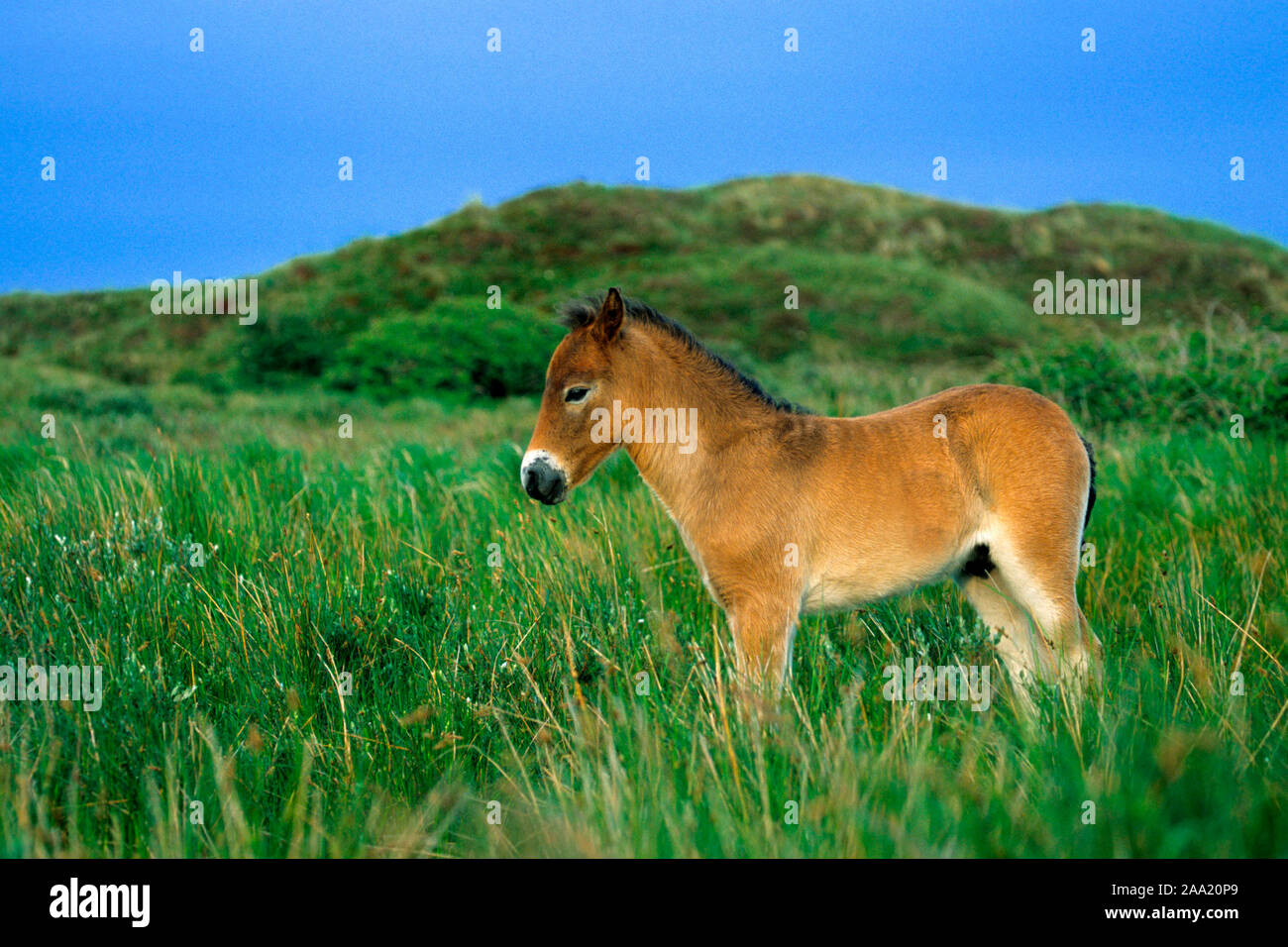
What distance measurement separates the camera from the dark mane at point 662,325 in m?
4.61

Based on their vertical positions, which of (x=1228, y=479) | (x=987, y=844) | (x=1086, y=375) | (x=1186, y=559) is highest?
(x=1086, y=375)

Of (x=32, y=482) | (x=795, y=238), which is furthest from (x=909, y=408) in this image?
(x=795, y=238)

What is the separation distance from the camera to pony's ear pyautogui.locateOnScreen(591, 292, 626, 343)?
4445mm

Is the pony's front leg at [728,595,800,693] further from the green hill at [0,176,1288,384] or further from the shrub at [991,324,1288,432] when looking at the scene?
the green hill at [0,176,1288,384]

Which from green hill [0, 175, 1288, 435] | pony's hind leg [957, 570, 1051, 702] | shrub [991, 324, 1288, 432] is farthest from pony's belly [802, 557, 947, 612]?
green hill [0, 175, 1288, 435]

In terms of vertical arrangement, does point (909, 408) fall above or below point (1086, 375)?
below

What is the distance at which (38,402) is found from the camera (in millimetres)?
22234

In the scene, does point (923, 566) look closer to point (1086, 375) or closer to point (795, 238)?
point (1086, 375)

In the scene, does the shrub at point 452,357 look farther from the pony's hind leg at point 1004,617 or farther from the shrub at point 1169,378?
the pony's hind leg at point 1004,617

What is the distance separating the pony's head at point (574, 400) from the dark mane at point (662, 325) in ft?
0.35

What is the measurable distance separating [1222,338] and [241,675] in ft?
52.0

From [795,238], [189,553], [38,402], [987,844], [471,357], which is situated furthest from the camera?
[795,238]

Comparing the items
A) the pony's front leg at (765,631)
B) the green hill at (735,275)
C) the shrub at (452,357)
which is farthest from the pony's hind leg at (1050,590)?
the green hill at (735,275)

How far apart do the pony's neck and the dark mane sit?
0.12ft
